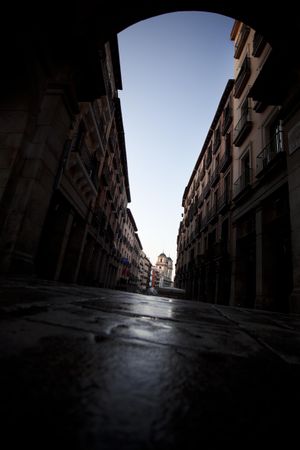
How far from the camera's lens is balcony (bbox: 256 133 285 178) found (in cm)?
699

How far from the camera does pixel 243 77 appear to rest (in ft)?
36.0

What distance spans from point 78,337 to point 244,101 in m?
13.2

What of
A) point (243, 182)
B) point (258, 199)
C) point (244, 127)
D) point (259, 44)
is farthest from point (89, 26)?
point (259, 44)

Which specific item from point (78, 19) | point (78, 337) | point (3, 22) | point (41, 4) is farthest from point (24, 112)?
point (78, 337)

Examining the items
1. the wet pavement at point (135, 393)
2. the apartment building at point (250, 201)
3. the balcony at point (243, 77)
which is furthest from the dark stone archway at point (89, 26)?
the balcony at point (243, 77)

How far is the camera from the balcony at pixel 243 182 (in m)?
9.14

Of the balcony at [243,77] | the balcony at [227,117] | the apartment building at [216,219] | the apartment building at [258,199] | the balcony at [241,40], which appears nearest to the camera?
the apartment building at [258,199]

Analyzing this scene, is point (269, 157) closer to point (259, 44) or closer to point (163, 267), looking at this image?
point (259, 44)

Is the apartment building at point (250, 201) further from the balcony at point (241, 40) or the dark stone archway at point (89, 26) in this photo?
the dark stone archway at point (89, 26)

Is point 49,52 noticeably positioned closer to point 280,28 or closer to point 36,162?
point 36,162

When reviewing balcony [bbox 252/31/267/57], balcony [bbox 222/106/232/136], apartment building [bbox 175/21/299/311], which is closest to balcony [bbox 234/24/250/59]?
apartment building [bbox 175/21/299/311]

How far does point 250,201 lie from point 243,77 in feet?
22.1

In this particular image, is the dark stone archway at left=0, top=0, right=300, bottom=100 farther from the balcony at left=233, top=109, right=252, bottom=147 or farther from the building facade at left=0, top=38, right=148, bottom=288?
the balcony at left=233, top=109, right=252, bottom=147

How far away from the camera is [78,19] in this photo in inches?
183
